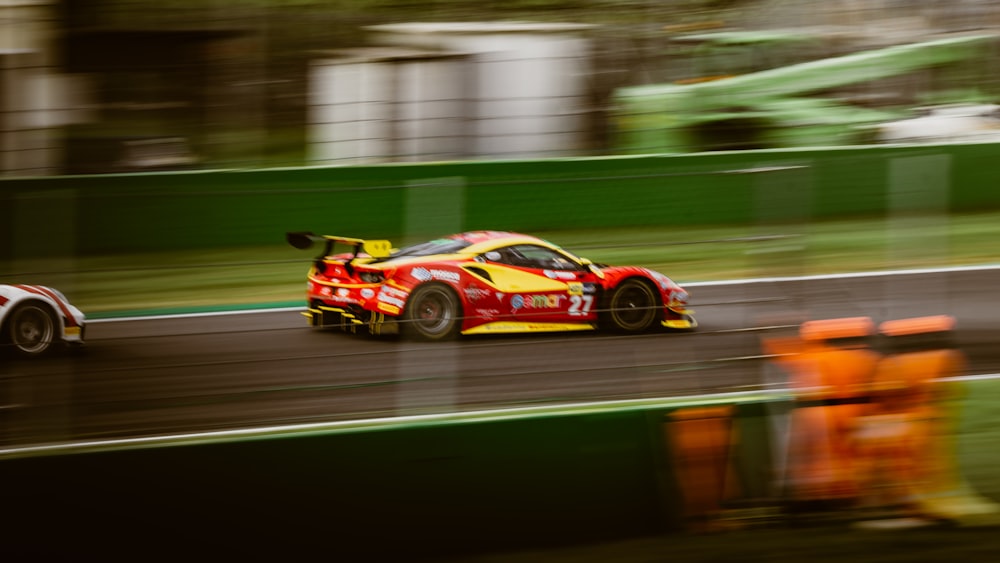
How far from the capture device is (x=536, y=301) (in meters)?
5.74

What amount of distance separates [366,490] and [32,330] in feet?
3.75

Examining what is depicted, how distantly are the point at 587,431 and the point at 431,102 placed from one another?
651 centimetres

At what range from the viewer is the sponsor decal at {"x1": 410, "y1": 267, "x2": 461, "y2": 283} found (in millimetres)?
5113

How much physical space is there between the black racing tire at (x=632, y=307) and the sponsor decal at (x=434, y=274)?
91cm

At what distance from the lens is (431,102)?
10.1m

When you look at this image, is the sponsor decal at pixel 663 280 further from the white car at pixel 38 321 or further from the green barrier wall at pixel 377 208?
the white car at pixel 38 321

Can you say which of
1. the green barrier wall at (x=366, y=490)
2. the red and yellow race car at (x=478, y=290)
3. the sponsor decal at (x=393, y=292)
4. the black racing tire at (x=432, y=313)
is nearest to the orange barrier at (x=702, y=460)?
the green barrier wall at (x=366, y=490)

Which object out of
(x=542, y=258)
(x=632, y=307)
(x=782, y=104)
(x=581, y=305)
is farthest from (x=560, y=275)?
(x=782, y=104)

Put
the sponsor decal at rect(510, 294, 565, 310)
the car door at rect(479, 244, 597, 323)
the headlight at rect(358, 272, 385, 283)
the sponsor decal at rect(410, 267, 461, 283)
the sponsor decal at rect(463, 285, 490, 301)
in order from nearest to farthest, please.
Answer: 1. the headlight at rect(358, 272, 385, 283)
2. the car door at rect(479, 244, 597, 323)
3. the sponsor decal at rect(410, 267, 461, 283)
4. the sponsor decal at rect(510, 294, 565, 310)
5. the sponsor decal at rect(463, 285, 490, 301)

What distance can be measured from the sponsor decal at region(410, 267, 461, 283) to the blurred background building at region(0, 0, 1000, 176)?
4416mm

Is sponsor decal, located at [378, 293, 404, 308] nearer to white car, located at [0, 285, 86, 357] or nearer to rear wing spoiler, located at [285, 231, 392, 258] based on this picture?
rear wing spoiler, located at [285, 231, 392, 258]

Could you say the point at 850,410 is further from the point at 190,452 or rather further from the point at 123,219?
the point at 123,219

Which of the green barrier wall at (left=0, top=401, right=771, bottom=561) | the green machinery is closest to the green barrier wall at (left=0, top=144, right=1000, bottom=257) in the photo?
the green barrier wall at (left=0, top=401, right=771, bottom=561)

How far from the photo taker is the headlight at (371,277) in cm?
468
